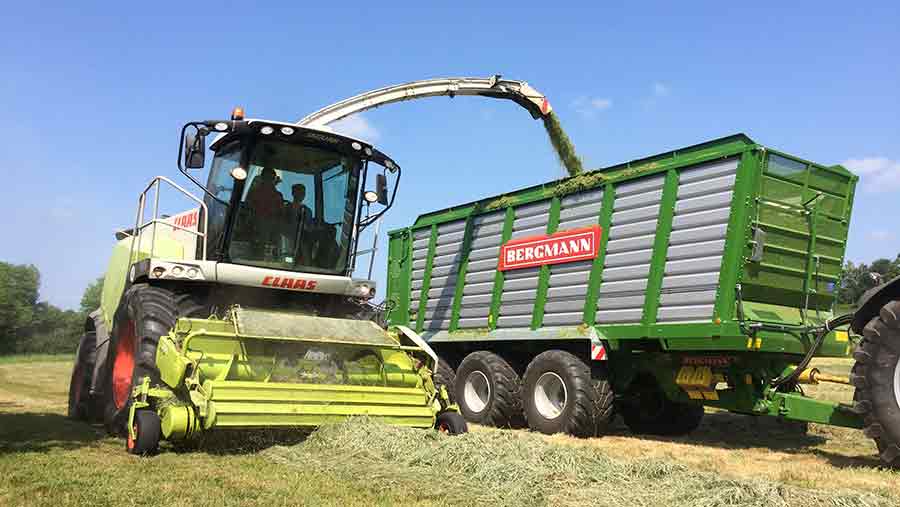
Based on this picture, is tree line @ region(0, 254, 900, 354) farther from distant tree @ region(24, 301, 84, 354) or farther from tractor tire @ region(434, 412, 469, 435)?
tractor tire @ region(434, 412, 469, 435)

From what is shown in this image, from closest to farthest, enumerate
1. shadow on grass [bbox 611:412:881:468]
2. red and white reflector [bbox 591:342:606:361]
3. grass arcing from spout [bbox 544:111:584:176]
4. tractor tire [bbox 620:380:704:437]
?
1. shadow on grass [bbox 611:412:881:468]
2. red and white reflector [bbox 591:342:606:361]
3. tractor tire [bbox 620:380:704:437]
4. grass arcing from spout [bbox 544:111:584:176]

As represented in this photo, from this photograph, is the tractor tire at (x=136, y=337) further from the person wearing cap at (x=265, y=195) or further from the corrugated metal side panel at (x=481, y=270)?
the corrugated metal side panel at (x=481, y=270)

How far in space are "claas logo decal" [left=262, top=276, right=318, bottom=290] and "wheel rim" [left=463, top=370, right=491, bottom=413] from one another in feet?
11.1

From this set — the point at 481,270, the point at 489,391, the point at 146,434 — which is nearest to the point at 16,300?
the point at 481,270

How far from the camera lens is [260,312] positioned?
660 centimetres

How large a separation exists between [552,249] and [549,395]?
1799 mm

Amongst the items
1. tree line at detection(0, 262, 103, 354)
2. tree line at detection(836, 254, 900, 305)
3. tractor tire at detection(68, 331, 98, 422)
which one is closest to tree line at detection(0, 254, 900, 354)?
tree line at detection(0, 262, 103, 354)

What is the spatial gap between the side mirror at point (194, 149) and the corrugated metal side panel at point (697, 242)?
4755 mm

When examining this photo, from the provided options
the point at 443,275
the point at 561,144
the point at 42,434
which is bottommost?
the point at 42,434

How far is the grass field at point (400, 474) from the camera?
4.09 metres

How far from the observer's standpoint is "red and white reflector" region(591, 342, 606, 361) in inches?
323

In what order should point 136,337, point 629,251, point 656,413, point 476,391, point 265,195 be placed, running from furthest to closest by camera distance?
point 476,391, point 656,413, point 629,251, point 265,195, point 136,337

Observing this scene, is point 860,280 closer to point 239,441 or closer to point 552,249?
point 552,249

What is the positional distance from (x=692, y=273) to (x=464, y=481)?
387 cm
